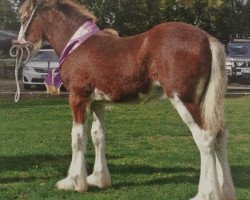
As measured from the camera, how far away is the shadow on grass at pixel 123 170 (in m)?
8.15

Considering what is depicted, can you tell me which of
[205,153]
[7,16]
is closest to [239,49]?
[205,153]

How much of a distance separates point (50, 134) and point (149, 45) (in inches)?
251

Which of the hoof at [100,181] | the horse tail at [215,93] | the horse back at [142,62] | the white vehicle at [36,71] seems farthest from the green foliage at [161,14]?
the horse tail at [215,93]

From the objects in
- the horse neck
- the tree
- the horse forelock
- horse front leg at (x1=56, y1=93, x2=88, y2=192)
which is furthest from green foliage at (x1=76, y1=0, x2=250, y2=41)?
horse front leg at (x1=56, y1=93, x2=88, y2=192)

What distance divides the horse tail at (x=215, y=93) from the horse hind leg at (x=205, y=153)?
0.10 metres

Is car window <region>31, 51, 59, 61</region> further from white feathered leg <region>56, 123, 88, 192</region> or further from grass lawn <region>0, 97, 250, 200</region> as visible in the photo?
white feathered leg <region>56, 123, 88, 192</region>

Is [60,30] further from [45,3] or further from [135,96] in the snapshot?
[135,96]

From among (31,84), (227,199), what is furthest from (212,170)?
(31,84)

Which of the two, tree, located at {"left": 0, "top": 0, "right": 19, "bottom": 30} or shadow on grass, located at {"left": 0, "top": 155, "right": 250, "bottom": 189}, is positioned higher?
shadow on grass, located at {"left": 0, "top": 155, "right": 250, "bottom": 189}

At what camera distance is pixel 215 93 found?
21.7 ft

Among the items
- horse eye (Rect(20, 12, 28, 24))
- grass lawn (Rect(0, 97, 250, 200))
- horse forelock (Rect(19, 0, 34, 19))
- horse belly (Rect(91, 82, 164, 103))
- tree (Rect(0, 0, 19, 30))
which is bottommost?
tree (Rect(0, 0, 19, 30))

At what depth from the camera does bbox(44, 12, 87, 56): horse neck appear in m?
7.81

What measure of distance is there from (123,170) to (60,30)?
93.9 inches

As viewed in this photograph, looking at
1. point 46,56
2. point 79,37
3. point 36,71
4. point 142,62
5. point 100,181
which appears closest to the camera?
point 142,62
